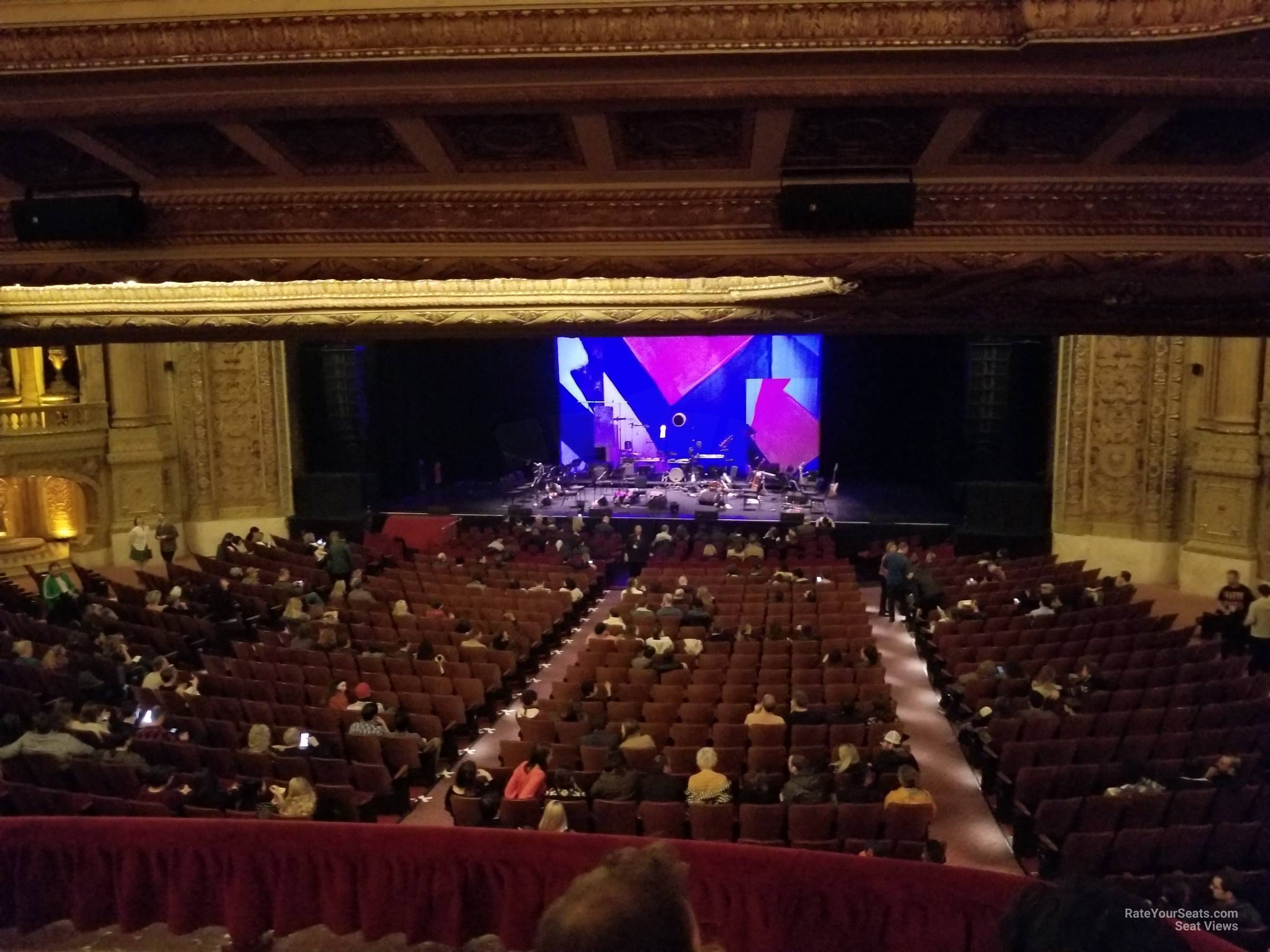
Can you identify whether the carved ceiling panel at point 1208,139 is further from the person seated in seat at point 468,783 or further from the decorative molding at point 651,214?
the person seated in seat at point 468,783

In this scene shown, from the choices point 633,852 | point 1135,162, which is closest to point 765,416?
point 1135,162

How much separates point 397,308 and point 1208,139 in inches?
159

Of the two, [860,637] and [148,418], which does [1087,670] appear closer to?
[860,637]

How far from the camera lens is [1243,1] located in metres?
2.00

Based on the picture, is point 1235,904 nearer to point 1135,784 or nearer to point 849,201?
point 1135,784

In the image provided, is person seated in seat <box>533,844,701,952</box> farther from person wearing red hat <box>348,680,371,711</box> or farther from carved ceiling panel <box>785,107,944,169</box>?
person wearing red hat <box>348,680,371,711</box>

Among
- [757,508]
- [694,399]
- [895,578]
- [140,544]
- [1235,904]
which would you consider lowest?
[1235,904]

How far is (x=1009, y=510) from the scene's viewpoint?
1670 cm

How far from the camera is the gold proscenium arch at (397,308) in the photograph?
4715mm

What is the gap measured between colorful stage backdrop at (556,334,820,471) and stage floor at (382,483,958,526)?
198 centimetres

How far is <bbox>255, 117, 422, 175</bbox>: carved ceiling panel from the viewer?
2.70 m

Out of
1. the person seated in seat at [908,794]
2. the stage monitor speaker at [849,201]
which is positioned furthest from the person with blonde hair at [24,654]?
the stage monitor speaker at [849,201]

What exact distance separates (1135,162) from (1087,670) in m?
6.65

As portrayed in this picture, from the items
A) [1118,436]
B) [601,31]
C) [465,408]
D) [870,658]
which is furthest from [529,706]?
[465,408]
